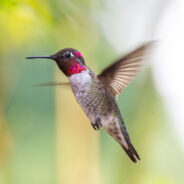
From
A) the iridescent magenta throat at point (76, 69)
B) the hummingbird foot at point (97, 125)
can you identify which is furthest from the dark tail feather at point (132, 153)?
the iridescent magenta throat at point (76, 69)

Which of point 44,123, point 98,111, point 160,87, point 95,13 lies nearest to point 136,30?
point 160,87

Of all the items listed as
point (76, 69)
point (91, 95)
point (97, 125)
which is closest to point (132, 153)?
point (97, 125)

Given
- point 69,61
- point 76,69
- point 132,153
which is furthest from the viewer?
point 132,153

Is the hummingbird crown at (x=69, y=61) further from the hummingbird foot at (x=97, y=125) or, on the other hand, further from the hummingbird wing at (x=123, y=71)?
the hummingbird foot at (x=97, y=125)

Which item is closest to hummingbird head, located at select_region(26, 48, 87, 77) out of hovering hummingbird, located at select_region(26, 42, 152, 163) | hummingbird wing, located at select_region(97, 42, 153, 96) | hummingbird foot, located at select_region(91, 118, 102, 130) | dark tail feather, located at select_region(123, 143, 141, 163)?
hovering hummingbird, located at select_region(26, 42, 152, 163)

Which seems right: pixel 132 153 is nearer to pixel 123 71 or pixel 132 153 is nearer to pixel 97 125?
pixel 97 125

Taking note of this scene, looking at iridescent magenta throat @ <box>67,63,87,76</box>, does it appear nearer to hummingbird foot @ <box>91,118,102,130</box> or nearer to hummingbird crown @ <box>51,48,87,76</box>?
hummingbird crown @ <box>51,48,87,76</box>
